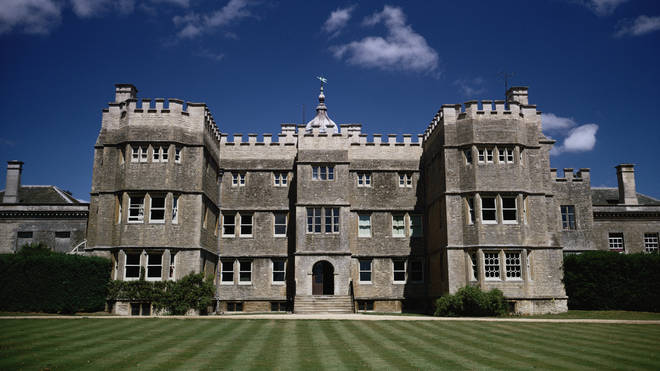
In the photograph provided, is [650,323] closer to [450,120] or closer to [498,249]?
[498,249]

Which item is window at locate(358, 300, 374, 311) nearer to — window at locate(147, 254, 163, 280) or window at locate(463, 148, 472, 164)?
window at locate(463, 148, 472, 164)

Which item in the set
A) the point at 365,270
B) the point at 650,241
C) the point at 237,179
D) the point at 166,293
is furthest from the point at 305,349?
the point at 650,241

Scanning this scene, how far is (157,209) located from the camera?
30094 mm

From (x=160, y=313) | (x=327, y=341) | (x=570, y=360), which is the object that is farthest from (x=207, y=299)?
(x=570, y=360)

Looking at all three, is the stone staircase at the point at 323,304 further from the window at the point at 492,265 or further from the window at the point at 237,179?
the window at the point at 237,179

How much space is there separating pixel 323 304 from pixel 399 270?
6.40m

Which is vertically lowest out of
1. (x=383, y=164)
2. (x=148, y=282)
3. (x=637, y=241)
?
(x=148, y=282)

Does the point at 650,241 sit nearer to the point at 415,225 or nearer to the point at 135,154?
the point at 415,225

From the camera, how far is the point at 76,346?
49.7ft

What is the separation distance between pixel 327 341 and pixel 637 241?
32765 millimetres

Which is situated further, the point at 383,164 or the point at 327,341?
the point at 383,164

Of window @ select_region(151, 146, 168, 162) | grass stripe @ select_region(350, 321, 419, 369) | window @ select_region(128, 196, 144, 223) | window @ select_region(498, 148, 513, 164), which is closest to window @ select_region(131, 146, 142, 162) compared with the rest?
window @ select_region(151, 146, 168, 162)

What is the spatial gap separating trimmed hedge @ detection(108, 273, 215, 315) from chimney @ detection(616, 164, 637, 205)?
32.4 meters

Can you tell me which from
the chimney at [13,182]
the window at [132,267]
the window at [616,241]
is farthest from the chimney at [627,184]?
the chimney at [13,182]
